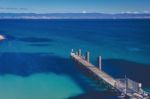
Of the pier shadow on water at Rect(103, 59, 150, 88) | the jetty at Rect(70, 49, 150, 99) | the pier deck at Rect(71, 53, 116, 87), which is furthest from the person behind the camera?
the pier shadow on water at Rect(103, 59, 150, 88)

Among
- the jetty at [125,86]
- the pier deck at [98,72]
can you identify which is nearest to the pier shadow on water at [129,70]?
the pier deck at [98,72]

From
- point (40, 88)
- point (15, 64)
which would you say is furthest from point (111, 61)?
point (40, 88)

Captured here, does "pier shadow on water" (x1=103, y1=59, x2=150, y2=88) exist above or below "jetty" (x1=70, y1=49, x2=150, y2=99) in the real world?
below

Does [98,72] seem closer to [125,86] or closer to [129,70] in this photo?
[129,70]

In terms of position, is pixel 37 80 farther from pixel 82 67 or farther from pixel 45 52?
pixel 45 52

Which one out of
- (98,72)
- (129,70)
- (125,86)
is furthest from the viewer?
(129,70)

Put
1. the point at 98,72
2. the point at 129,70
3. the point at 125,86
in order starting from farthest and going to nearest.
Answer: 1. the point at 129,70
2. the point at 98,72
3. the point at 125,86

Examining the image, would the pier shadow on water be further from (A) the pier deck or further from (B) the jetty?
(B) the jetty

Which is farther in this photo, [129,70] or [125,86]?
[129,70]

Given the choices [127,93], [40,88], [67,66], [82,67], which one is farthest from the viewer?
[67,66]

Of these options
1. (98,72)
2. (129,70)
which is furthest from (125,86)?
(129,70)

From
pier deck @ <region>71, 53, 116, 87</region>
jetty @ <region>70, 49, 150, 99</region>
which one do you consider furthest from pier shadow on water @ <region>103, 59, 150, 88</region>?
jetty @ <region>70, 49, 150, 99</region>
